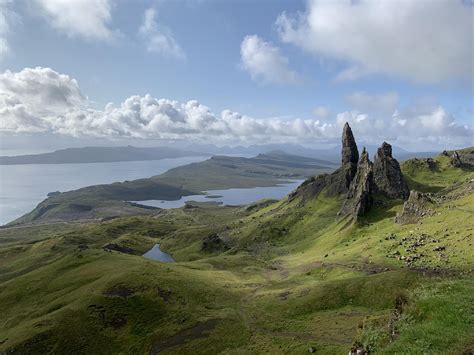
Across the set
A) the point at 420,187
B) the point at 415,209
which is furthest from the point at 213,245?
the point at 420,187

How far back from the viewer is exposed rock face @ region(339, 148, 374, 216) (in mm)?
136500

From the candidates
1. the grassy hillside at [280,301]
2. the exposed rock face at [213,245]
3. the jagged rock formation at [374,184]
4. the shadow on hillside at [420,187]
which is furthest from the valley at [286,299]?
the exposed rock face at [213,245]

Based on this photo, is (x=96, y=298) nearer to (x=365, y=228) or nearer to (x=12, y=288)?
(x=12, y=288)

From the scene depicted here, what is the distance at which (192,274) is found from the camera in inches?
3885

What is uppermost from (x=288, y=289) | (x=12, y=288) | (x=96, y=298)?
(x=288, y=289)

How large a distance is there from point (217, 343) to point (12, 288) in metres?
86.0

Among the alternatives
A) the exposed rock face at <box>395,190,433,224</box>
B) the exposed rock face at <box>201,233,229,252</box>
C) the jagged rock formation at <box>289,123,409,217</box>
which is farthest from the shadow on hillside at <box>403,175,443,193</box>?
the exposed rock face at <box>201,233,229,252</box>

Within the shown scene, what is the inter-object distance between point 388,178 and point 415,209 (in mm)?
52696

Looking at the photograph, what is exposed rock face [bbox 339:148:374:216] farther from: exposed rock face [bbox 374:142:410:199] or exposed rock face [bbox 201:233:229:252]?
exposed rock face [bbox 201:233:229:252]

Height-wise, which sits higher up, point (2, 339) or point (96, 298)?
point (96, 298)

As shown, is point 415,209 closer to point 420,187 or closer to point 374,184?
point 374,184

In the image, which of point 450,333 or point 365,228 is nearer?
point 450,333

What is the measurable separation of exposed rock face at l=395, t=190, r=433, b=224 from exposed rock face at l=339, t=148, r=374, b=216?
24.4 meters

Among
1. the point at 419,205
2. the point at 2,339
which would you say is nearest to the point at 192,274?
the point at 2,339
